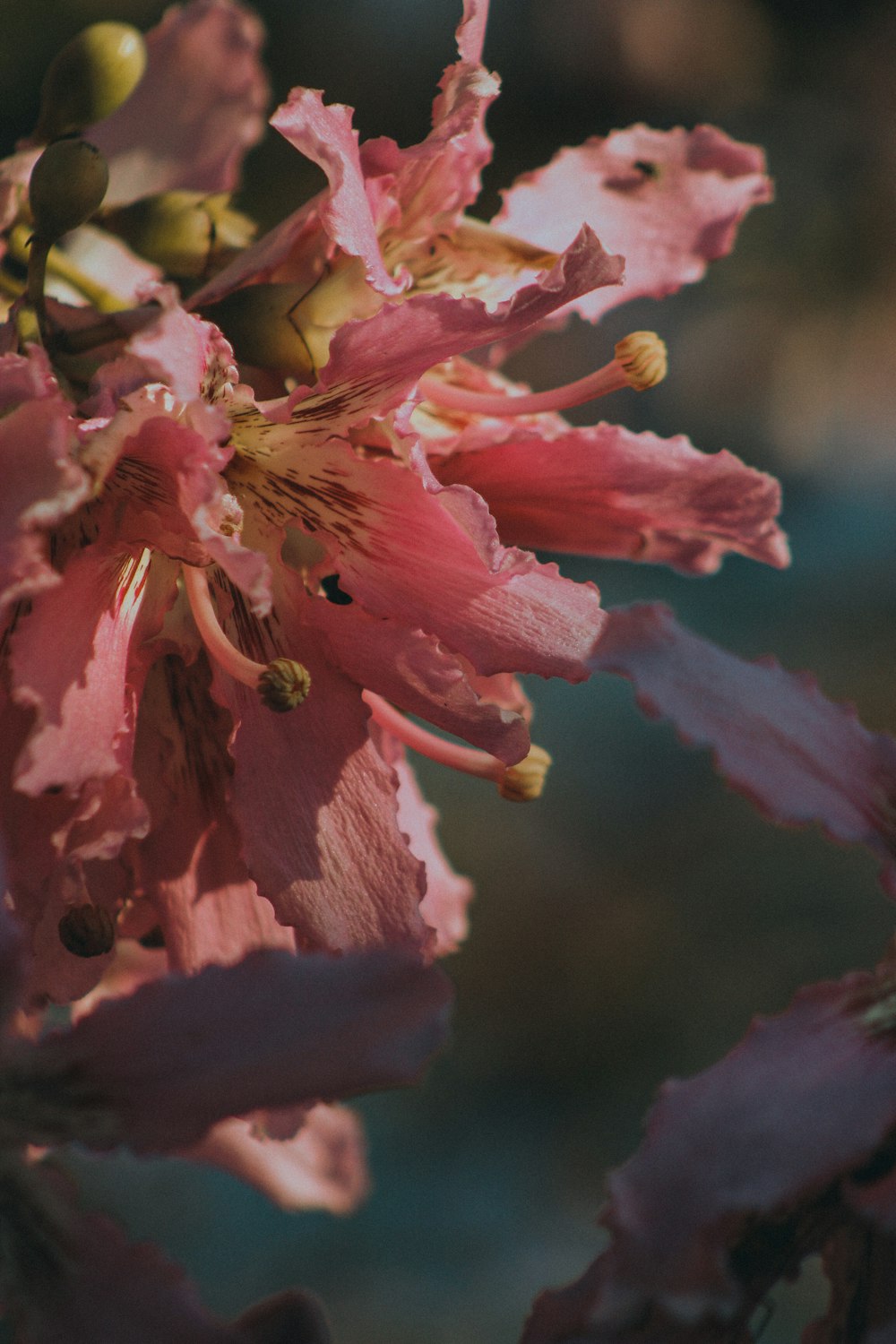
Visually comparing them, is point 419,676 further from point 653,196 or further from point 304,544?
point 653,196

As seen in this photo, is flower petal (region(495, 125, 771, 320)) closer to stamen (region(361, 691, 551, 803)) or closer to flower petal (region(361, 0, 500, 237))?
flower petal (region(361, 0, 500, 237))

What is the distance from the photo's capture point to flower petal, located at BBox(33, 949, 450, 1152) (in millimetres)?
311

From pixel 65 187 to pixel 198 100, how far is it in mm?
239

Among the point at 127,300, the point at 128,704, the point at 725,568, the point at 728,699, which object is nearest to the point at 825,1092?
the point at 728,699

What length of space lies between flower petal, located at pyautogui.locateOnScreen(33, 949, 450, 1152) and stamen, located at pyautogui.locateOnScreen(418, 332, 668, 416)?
19 centimetres

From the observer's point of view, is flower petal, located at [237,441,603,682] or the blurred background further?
the blurred background

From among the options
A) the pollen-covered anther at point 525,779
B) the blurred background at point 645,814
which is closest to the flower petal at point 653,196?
the pollen-covered anther at point 525,779

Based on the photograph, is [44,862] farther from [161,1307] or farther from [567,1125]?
[567,1125]

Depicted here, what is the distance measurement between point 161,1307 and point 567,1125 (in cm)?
118

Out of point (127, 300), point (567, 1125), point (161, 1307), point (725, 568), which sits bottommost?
point (567, 1125)

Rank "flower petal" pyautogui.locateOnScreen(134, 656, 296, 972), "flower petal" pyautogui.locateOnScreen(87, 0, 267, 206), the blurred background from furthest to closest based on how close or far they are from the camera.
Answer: the blurred background → "flower petal" pyautogui.locateOnScreen(87, 0, 267, 206) → "flower petal" pyautogui.locateOnScreen(134, 656, 296, 972)

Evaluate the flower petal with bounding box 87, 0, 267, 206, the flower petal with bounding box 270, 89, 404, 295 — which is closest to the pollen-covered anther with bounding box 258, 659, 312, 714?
the flower petal with bounding box 270, 89, 404, 295

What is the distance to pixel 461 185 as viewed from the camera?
44cm

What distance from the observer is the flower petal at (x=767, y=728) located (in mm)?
338
